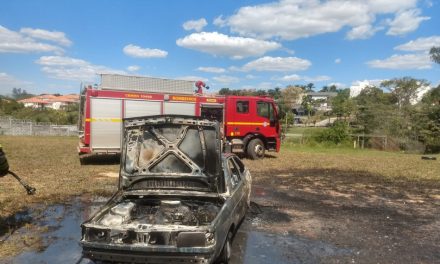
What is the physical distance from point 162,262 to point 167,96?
12.1 m

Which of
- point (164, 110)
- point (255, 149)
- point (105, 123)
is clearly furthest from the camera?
point (255, 149)

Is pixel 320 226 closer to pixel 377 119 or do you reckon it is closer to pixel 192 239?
pixel 192 239

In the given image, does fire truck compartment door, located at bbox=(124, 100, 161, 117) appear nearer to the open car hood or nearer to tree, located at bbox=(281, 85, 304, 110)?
the open car hood

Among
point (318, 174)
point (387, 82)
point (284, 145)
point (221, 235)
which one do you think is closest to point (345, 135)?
point (284, 145)

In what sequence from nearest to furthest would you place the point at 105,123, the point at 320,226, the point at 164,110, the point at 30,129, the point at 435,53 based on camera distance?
the point at 320,226, the point at 105,123, the point at 164,110, the point at 30,129, the point at 435,53

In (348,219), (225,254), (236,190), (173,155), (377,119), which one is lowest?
(348,219)

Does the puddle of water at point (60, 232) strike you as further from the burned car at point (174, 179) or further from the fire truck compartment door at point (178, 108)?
the fire truck compartment door at point (178, 108)

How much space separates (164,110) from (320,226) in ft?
32.2

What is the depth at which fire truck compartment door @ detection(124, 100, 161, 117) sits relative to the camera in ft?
51.4

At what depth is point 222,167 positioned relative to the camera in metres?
6.51

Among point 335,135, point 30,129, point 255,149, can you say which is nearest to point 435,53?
point 335,135

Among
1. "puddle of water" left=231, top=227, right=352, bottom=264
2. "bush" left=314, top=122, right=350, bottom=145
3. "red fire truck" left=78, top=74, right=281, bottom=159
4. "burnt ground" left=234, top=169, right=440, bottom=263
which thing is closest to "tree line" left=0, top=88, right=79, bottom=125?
"bush" left=314, top=122, right=350, bottom=145

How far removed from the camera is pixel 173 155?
6336 millimetres

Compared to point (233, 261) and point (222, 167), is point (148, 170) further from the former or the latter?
point (233, 261)
